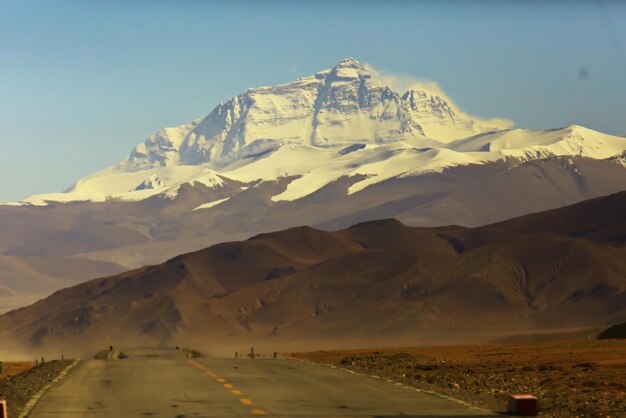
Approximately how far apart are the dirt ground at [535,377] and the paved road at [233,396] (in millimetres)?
1844

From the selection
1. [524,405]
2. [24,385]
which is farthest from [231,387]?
[524,405]

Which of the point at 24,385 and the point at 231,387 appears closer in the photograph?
the point at 231,387

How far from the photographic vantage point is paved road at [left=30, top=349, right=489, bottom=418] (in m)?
30.6

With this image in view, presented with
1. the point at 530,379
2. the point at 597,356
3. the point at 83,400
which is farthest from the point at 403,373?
the point at 83,400

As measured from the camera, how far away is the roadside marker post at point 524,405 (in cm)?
2981

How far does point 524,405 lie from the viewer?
2998 cm

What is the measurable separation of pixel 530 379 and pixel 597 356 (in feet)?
46.3

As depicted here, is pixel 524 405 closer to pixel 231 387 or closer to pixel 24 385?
pixel 231 387

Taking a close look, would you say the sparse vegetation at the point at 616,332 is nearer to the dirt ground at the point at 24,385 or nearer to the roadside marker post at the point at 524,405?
the dirt ground at the point at 24,385

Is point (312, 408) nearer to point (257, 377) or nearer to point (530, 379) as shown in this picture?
point (257, 377)

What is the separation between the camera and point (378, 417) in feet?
96.9

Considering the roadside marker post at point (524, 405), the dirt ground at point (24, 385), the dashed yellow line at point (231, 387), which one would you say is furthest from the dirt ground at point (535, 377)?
the dirt ground at point (24, 385)

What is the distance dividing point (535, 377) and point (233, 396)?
1459 centimetres

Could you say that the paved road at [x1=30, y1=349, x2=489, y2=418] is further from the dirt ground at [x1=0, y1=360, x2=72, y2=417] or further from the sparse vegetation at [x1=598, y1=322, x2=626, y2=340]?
the sparse vegetation at [x1=598, y1=322, x2=626, y2=340]
